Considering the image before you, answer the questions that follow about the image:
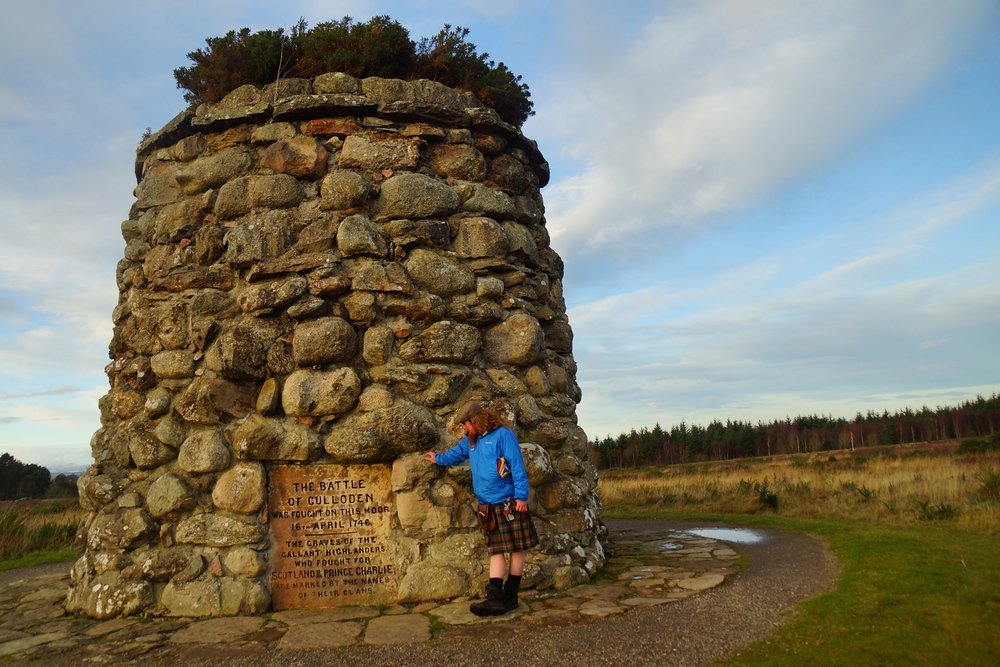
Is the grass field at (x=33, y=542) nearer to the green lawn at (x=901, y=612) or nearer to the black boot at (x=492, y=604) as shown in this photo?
the black boot at (x=492, y=604)

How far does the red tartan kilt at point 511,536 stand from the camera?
485cm

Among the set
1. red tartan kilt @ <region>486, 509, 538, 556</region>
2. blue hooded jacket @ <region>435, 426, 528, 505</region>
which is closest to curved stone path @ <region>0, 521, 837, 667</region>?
red tartan kilt @ <region>486, 509, 538, 556</region>

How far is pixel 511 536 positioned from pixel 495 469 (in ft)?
1.63

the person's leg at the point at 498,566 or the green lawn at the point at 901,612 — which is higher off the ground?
the person's leg at the point at 498,566

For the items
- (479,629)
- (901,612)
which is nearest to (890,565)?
(901,612)

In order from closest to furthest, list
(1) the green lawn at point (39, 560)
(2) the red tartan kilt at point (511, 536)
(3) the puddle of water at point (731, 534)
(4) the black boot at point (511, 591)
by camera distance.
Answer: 1. (4) the black boot at point (511, 591)
2. (2) the red tartan kilt at point (511, 536)
3. (3) the puddle of water at point (731, 534)
4. (1) the green lawn at point (39, 560)

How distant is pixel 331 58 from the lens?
6699mm

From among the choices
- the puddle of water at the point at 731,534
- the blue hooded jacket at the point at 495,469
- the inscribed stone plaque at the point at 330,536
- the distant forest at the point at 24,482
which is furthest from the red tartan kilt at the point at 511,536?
the distant forest at the point at 24,482

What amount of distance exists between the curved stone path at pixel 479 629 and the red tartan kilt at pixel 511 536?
0.44 meters

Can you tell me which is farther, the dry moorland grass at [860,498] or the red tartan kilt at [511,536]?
the dry moorland grass at [860,498]

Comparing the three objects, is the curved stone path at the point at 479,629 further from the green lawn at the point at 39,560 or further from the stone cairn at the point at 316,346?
the green lawn at the point at 39,560

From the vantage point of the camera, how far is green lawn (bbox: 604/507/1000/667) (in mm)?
3520

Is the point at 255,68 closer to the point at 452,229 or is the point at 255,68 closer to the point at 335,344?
the point at 452,229

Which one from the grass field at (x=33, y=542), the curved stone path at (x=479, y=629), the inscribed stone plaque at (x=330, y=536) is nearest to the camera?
the curved stone path at (x=479, y=629)
